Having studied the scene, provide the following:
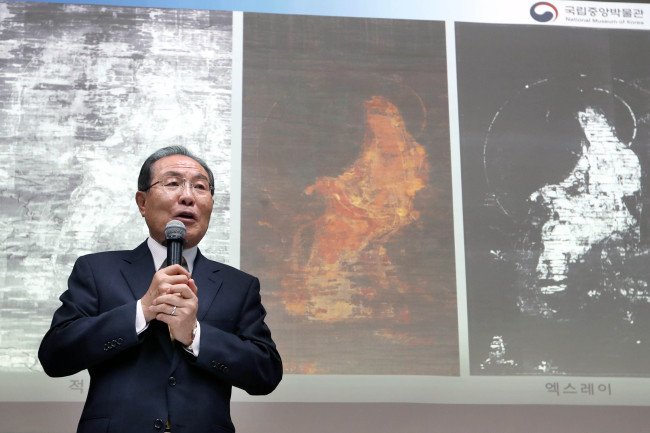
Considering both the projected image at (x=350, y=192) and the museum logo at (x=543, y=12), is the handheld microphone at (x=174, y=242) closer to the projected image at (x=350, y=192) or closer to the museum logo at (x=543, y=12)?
the projected image at (x=350, y=192)

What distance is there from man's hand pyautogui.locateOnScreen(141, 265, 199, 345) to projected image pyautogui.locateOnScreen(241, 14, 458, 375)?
1.51 m

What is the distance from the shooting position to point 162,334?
72.6 inches

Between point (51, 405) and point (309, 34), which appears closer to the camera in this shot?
point (51, 405)

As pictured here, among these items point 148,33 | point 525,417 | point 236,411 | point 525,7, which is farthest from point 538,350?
point 148,33

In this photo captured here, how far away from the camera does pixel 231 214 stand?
10.8ft

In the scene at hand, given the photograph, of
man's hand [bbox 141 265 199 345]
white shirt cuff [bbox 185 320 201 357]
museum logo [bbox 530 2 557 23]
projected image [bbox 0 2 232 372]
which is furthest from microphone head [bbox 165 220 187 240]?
museum logo [bbox 530 2 557 23]


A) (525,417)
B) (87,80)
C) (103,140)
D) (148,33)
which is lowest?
(525,417)

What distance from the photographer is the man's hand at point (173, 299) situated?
1673mm

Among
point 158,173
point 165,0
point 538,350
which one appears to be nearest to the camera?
point 158,173

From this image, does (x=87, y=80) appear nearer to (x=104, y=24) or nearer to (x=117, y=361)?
(x=104, y=24)

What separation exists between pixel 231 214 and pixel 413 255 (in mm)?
789

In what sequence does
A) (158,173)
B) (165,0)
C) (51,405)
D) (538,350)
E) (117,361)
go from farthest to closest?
(165,0)
(538,350)
(51,405)
(158,173)
(117,361)

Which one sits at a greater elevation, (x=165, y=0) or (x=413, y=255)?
(x=165, y=0)

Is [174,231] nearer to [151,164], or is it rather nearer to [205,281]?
[205,281]
